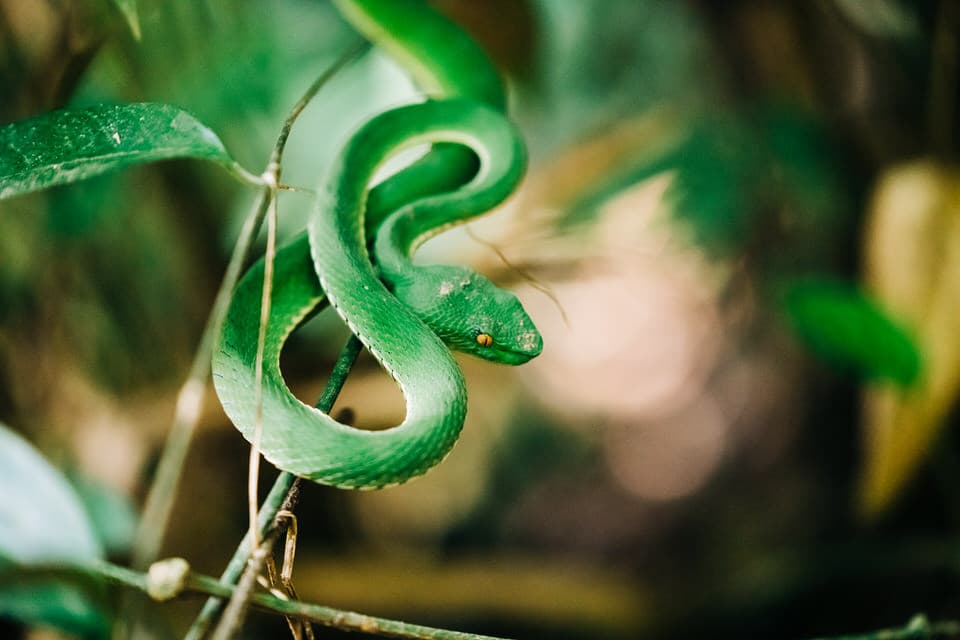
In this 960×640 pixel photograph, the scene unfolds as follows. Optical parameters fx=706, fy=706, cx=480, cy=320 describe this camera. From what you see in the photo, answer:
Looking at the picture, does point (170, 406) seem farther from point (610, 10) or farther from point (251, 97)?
point (610, 10)

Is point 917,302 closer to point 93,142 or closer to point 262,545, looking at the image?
point 262,545

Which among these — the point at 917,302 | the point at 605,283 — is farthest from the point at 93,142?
the point at 605,283

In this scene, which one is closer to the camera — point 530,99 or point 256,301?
point 256,301

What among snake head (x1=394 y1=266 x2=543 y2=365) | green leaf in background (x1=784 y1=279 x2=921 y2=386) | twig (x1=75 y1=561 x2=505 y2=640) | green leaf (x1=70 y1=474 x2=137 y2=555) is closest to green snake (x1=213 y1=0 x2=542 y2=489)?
snake head (x1=394 y1=266 x2=543 y2=365)

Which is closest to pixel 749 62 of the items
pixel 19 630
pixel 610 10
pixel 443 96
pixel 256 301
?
pixel 610 10

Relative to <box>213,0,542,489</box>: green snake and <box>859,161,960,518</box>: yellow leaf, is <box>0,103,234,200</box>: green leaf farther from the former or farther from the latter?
<box>859,161,960,518</box>: yellow leaf

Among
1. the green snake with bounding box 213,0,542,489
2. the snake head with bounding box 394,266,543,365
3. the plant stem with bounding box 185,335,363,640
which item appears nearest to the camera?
the plant stem with bounding box 185,335,363,640
